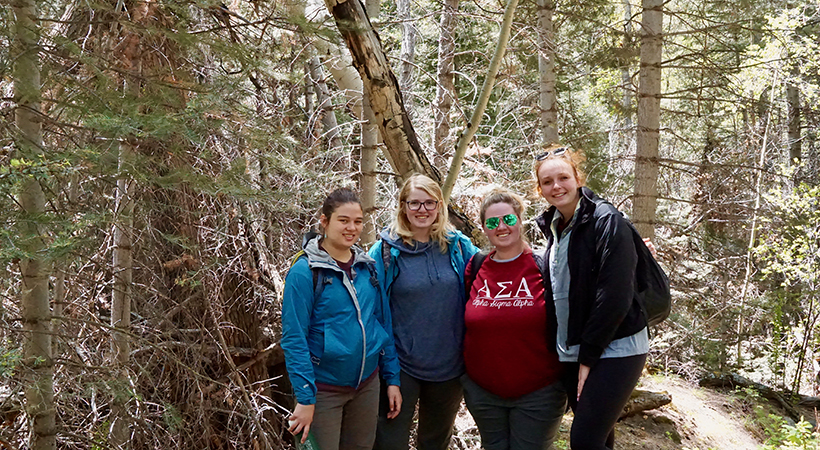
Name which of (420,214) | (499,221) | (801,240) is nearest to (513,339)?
(499,221)

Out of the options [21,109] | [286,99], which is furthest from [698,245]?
[21,109]

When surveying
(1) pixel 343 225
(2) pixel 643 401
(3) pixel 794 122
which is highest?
(3) pixel 794 122

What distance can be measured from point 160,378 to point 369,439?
7.72 ft

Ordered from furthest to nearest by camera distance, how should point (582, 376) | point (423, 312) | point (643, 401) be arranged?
point (643, 401)
point (423, 312)
point (582, 376)

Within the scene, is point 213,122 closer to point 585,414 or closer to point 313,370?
point 313,370

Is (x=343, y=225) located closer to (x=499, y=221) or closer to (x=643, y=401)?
(x=499, y=221)

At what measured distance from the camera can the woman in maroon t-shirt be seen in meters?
3.09

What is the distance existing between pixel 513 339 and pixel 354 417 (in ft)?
3.19

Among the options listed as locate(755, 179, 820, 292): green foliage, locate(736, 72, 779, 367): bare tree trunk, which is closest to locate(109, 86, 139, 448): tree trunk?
locate(755, 179, 820, 292): green foliage

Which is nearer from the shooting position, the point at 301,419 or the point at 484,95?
the point at 301,419

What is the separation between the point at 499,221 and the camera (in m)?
3.22

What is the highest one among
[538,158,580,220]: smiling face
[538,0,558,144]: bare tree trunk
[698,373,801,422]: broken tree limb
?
[538,0,558,144]: bare tree trunk

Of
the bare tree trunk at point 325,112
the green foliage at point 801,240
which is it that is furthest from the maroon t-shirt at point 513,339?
the green foliage at point 801,240

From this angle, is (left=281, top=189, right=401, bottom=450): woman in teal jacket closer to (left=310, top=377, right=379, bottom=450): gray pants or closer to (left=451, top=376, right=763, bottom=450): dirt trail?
(left=310, top=377, right=379, bottom=450): gray pants
